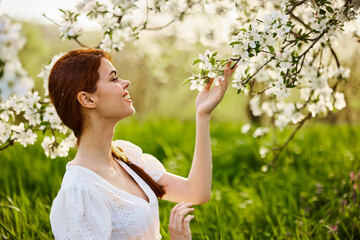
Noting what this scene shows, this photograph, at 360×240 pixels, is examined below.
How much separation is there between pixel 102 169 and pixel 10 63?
970 mm

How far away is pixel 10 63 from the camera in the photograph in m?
0.94

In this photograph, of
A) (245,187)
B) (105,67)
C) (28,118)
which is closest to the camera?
(105,67)

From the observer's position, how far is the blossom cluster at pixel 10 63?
91 cm

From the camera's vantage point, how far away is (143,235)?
1780mm

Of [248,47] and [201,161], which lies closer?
[248,47]

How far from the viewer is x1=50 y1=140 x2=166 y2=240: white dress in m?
1.61

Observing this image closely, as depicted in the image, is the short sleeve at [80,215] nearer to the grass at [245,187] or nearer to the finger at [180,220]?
the finger at [180,220]

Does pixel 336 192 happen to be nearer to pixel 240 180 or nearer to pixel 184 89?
pixel 240 180

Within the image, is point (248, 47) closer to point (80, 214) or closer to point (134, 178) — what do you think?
point (134, 178)

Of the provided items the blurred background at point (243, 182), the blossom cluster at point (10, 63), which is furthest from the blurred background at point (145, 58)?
the blossom cluster at point (10, 63)

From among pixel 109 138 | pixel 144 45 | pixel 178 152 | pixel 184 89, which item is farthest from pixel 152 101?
pixel 109 138

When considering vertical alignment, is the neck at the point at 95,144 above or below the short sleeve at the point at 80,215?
above

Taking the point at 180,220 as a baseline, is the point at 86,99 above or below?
above

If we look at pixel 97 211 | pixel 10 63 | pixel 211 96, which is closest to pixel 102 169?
pixel 97 211
